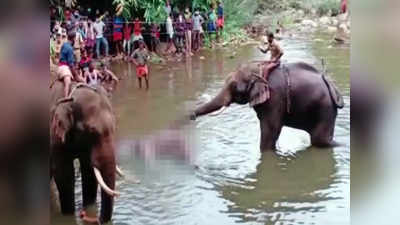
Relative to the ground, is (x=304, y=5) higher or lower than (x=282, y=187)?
higher

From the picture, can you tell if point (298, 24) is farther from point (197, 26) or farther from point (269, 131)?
point (269, 131)

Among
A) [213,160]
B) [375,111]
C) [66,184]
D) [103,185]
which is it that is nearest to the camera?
[375,111]

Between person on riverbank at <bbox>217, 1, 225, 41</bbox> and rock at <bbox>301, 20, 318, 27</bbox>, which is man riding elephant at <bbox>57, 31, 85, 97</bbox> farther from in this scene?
rock at <bbox>301, 20, 318, 27</bbox>

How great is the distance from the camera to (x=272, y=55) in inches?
167

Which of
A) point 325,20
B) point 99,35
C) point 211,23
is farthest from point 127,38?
point 325,20

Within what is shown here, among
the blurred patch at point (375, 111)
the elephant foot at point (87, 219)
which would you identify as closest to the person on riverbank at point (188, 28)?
the elephant foot at point (87, 219)

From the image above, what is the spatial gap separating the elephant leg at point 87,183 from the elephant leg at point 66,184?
7 cm

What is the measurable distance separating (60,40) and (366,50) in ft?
5.11

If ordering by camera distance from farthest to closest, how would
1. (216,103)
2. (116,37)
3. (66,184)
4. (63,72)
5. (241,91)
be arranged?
(241,91) < (216,103) < (116,37) < (66,184) < (63,72)

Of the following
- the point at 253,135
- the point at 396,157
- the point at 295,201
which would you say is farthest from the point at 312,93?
the point at 396,157

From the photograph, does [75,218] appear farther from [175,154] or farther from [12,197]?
[12,197]

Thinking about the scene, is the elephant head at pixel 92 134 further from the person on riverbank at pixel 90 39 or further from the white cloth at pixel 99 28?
the white cloth at pixel 99 28

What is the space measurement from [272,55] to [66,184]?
1.42 metres

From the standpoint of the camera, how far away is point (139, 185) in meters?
3.88
